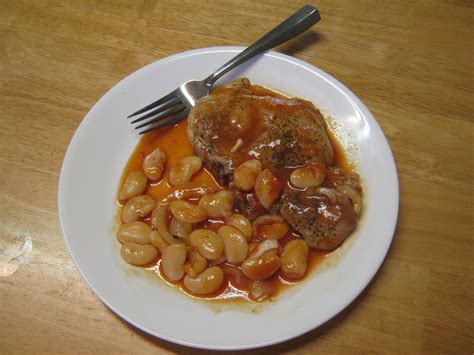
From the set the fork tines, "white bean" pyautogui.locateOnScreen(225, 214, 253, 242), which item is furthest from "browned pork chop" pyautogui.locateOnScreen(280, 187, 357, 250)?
the fork tines

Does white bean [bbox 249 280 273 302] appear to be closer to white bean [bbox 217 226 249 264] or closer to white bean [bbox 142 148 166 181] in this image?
white bean [bbox 217 226 249 264]

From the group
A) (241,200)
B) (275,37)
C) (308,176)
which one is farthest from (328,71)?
(241,200)

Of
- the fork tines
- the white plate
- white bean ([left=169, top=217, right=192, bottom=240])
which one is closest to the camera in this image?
the white plate

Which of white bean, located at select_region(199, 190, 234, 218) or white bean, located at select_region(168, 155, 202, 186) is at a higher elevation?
white bean, located at select_region(168, 155, 202, 186)

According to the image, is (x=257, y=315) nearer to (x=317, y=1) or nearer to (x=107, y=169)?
(x=107, y=169)

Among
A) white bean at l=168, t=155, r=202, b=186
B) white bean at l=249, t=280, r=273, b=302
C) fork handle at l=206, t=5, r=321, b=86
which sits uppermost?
fork handle at l=206, t=5, r=321, b=86

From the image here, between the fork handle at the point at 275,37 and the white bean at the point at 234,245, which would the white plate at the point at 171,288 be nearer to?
the fork handle at the point at 275,37

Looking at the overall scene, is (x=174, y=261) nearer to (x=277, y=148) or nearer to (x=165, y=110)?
(x=277, y=148)

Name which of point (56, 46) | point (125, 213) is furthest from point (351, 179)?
point (56, 46)

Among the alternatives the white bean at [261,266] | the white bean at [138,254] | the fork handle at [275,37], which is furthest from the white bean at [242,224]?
the fork handle at [275,37]
